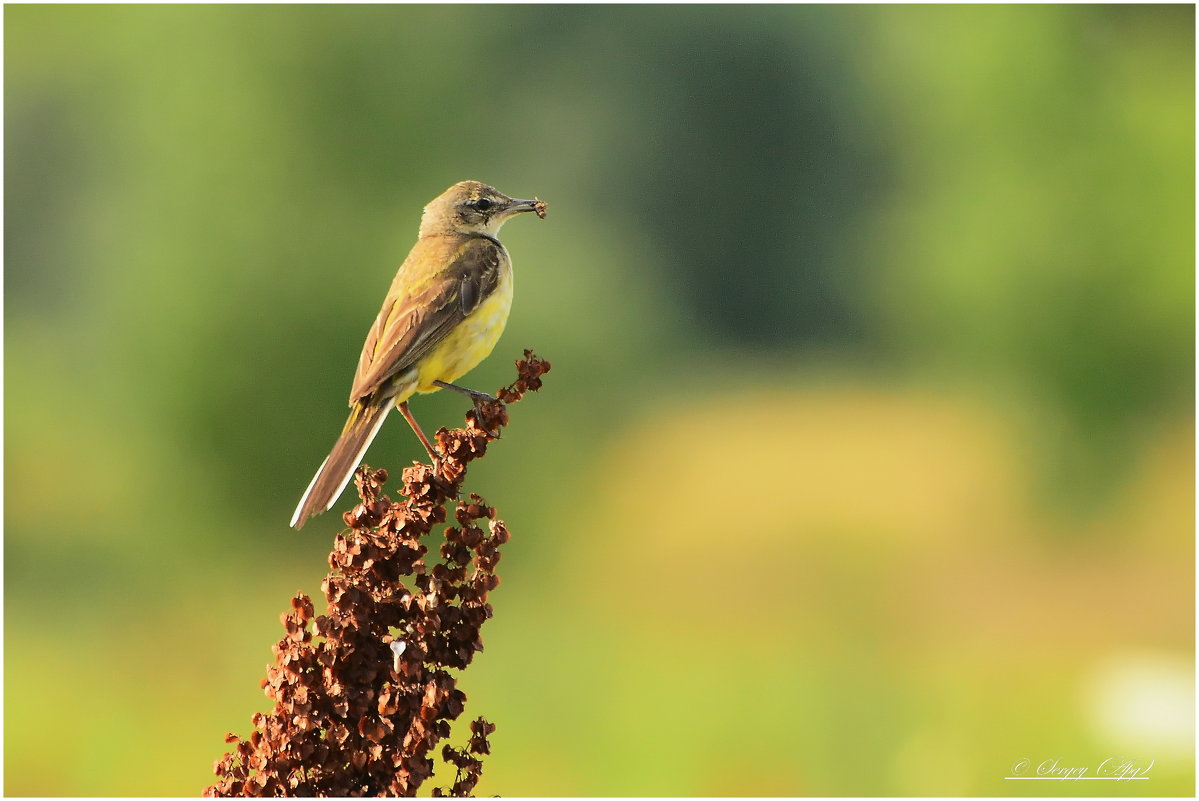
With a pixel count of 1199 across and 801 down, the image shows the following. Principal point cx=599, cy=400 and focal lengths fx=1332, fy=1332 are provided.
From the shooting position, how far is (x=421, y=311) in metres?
5.18

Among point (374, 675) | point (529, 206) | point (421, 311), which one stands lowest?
point (374, 675)

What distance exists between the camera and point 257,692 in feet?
50.0

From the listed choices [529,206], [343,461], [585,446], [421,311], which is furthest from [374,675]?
[585,446]

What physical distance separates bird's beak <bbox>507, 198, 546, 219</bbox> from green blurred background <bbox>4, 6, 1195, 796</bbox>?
7281mm

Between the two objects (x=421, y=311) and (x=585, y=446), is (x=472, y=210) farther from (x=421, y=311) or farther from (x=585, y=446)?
(x=585, y=446)

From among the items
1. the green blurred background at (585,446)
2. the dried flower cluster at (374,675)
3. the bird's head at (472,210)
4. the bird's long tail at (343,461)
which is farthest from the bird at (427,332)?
the green blurred background at (585,446)

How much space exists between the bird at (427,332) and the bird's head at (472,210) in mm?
177

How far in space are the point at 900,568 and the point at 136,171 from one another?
1488 centimetres

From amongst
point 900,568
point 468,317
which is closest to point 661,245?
point 900,568

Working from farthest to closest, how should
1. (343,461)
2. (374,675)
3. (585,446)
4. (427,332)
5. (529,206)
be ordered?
1. (585,446)
2. (529,206)
3. (427,332)
4. (343,461)
5. (374,675)

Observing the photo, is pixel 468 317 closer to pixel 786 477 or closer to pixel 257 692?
pixel 257 692

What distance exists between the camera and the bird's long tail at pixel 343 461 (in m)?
Result: 4.15

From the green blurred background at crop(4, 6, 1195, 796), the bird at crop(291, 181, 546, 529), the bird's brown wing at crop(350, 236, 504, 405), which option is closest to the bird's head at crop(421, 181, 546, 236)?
the bird at crop(291, 181, 546, 529)

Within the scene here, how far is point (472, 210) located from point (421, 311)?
44.6 inches
